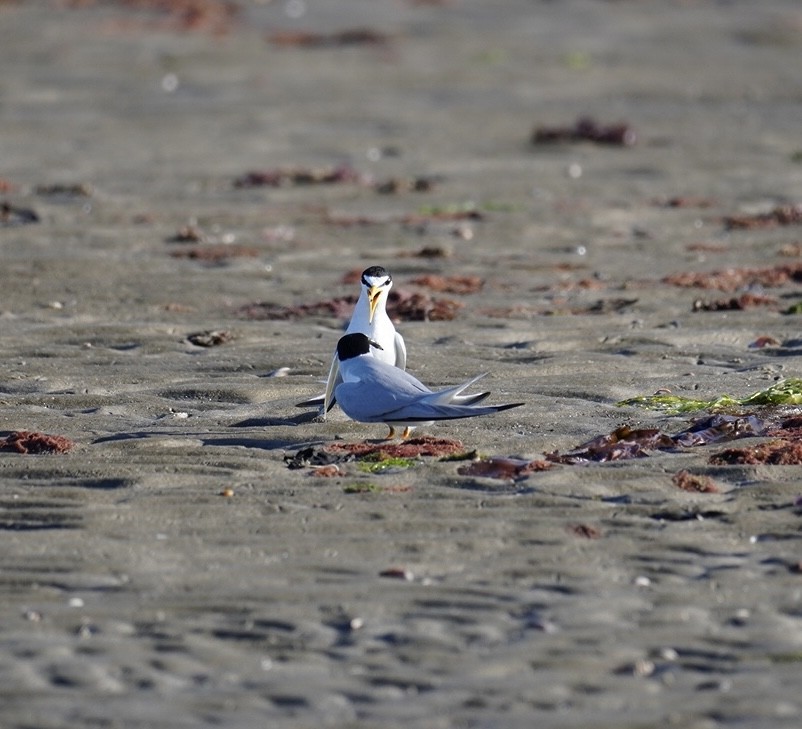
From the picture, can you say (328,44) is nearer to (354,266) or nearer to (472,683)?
(354,266)

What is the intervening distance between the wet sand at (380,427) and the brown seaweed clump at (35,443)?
11 centimetres

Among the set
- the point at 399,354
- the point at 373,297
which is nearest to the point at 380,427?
the point at 399,354

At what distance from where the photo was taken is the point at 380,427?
9438 millimetres

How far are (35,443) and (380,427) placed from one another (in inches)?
80.2

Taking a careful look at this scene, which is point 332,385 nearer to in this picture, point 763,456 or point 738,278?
point 763,456

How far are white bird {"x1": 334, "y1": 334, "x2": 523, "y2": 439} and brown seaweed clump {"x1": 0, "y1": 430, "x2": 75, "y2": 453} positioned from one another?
5.14ft

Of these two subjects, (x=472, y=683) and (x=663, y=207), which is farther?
(x=663, y=207)

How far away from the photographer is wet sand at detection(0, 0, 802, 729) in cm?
611

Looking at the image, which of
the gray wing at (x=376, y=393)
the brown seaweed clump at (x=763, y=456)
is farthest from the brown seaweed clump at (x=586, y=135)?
the brown seaweed clump at (x=763, y=456)

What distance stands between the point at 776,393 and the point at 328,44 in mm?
19167

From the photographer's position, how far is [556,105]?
2366 cm

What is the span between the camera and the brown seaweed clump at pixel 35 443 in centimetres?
858

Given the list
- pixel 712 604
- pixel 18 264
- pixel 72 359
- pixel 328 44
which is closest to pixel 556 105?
pixel 328 44

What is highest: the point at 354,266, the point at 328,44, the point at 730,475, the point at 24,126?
the point at 328,44
